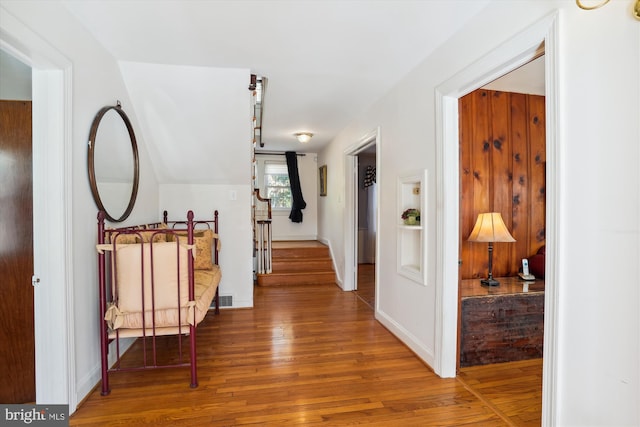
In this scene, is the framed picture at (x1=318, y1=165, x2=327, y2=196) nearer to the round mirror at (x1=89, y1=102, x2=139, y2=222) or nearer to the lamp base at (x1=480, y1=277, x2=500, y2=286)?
the round mirror at (x1=89, y1=102, x2=139, y2=222)

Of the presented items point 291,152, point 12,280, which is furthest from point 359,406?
point 291,152

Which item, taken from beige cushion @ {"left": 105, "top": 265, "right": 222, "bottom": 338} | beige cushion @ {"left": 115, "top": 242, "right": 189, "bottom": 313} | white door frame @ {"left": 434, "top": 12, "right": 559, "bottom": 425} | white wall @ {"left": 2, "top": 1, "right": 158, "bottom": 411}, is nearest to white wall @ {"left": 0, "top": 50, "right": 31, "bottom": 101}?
white wall @ {"left": 2, "top": 1, "right": 158, "bottom": 411}

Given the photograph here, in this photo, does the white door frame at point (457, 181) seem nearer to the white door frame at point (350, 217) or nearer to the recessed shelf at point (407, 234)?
the recessed shelf at point (407, 234)

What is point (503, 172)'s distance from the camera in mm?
3078

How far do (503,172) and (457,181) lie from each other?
42.1 inches

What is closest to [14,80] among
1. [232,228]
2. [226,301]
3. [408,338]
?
[232,228]

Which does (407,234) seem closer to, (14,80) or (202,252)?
(202,252)

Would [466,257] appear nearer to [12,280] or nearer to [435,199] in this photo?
A: [435,199]

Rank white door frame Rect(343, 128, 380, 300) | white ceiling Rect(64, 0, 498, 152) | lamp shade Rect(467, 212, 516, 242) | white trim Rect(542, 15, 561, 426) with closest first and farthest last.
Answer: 1. white trim Rect(542, 15, 561, 426)
2. white ceiling Rect(64, 0, 498, 152)
3. lamp shade Rect(467, 212, 516, 242)
4. white door frame Rect(343, 128, 380, 300)

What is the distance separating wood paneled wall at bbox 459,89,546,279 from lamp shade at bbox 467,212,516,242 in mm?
164

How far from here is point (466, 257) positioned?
119 inches

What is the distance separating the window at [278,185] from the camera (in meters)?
7.25

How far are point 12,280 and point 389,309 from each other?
2962 millimetres

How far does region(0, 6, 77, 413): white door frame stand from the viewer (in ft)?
5.97
